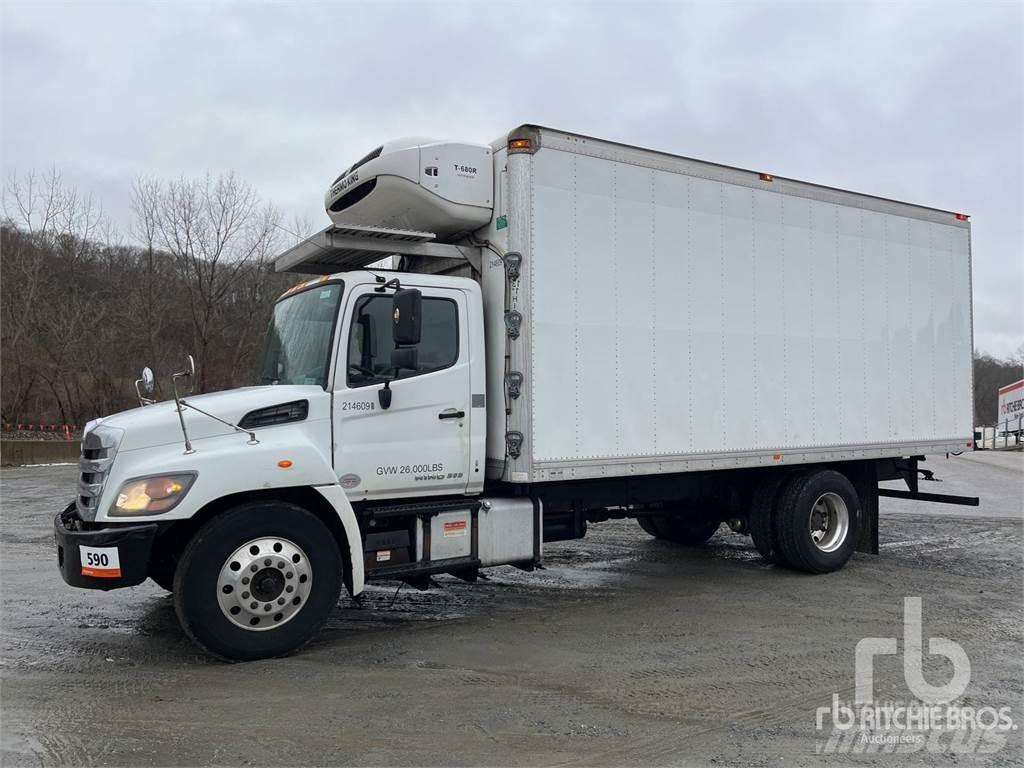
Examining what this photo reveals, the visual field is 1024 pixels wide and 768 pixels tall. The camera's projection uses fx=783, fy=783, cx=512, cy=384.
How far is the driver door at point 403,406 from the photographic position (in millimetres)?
5781

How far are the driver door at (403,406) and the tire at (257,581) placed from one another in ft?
1.79

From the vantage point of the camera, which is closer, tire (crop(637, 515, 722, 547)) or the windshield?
the windshield

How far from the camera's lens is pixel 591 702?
4.70 metres

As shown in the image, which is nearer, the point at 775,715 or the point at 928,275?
the point at 775,715

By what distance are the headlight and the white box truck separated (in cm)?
1

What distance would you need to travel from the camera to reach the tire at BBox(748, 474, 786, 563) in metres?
8.07

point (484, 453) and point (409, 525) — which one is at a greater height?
point (484, 453)

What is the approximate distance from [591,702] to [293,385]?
10.1ft

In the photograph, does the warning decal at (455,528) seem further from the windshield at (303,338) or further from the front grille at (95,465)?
the front grille at (95,465)

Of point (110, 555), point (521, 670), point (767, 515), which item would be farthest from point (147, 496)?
point (767, 515)

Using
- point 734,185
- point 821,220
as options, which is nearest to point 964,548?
point 821,220

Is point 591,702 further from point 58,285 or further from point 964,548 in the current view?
point 58,285

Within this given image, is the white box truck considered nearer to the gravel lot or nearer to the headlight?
the headlight

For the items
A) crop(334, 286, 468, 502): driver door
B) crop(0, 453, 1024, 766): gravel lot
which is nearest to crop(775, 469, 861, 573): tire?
crop(0, 453, 1024, 766): gravel lot
